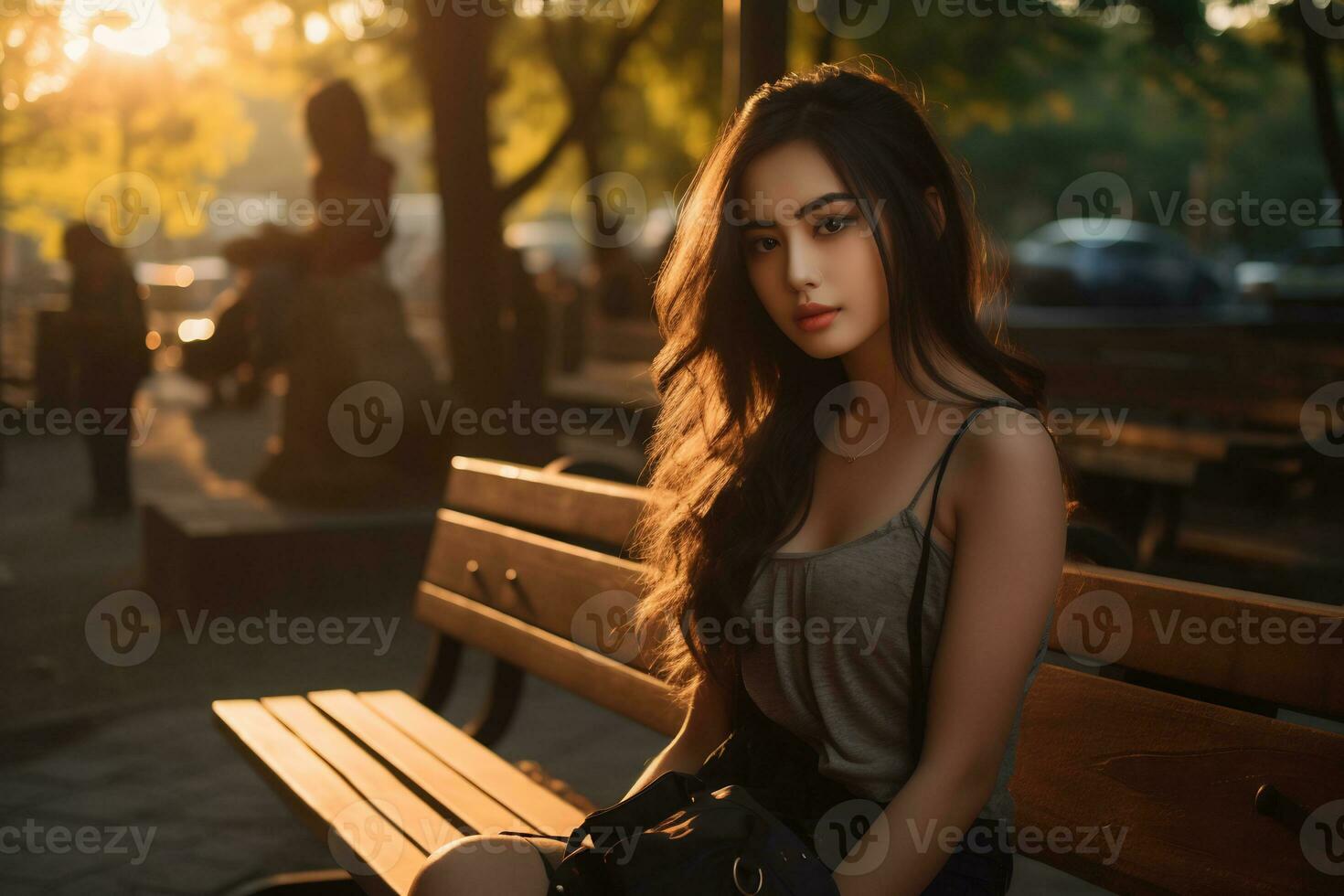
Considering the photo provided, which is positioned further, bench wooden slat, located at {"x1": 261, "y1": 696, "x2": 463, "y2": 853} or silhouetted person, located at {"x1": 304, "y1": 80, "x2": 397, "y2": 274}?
silhouetted person, located at {"x1": 304, "y1": 80, "x2": 397, "y2": 274}

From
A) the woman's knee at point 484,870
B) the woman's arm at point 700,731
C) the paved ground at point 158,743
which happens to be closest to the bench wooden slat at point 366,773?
the paved ground at point 158,743

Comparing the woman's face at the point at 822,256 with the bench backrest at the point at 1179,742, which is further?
the woman's face at the point at 822,256

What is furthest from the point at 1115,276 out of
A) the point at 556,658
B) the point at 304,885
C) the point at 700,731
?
the point at 700,731

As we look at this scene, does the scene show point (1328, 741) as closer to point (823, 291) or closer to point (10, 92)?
point (823, 291)

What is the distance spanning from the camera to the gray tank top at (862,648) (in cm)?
222

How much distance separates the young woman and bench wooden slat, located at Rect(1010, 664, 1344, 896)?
0.46 feet

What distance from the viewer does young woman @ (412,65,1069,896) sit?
2.12m

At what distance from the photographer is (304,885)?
12.5ft

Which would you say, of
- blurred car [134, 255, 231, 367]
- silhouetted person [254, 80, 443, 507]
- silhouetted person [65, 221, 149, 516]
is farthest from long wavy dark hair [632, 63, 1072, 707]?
blurred car [134, 255, 231, 367]

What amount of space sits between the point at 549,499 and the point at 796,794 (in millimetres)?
1721

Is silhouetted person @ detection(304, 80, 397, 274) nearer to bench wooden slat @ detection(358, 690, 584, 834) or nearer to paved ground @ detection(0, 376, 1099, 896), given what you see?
paved ground @ detection(0, 376, 1099, 896)

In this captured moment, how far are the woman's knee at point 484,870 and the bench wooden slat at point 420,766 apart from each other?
1.35ft

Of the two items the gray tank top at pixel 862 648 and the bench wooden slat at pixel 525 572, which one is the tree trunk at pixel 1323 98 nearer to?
→ the bench wooden slat at pixel 525 572

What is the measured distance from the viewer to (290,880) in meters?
3.81
